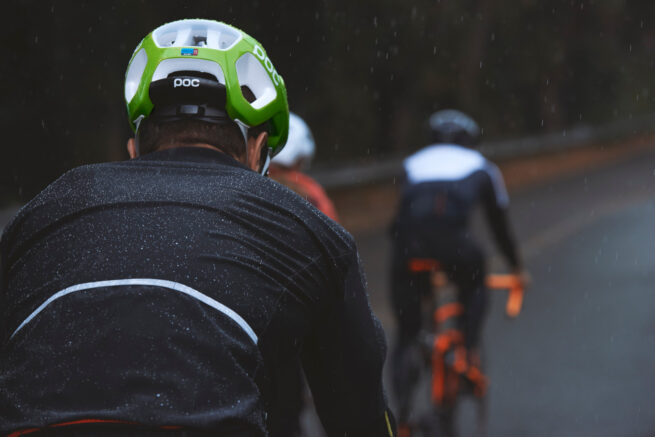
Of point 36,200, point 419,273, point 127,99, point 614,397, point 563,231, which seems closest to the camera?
point 36,200

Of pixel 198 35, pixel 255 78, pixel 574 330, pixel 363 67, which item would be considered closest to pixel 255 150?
pixel 255 78

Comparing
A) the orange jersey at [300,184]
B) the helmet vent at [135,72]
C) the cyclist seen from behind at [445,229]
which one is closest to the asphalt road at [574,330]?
the cyclist seen from behind at [445,229]

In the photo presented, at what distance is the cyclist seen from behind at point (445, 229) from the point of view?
6.20 meters

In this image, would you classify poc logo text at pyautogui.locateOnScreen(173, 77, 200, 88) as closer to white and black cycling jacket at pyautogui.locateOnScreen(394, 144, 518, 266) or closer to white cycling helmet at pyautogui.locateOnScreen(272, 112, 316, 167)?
white cycling helmet at pyautogui.locateOnScreen(272, 112, 316, 167)

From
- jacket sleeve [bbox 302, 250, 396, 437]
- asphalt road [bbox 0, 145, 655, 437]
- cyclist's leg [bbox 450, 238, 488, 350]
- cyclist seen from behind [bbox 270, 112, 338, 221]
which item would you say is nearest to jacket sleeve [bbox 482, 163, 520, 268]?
cyclist's leg [bbox 450, 238, 488, 350]

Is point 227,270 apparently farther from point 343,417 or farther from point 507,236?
point 507,236

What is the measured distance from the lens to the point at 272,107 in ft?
7.68

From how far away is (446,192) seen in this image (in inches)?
243

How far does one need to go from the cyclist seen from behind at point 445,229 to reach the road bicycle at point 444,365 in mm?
57

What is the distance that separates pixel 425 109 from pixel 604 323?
14668 mm

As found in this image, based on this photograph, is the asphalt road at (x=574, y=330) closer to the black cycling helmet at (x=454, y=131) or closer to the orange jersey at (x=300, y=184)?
the black cycling helmet at (x=454, y=131)

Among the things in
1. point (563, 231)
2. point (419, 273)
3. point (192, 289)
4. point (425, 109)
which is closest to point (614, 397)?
point (419, 273)

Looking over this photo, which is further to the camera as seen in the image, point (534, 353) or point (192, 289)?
point (534, 353)

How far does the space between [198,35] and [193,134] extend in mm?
254
